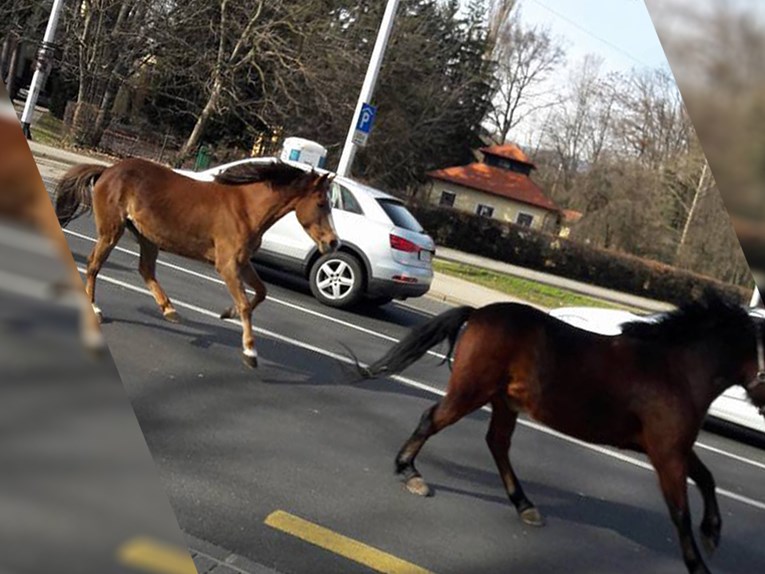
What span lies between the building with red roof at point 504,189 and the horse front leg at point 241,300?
282 mm

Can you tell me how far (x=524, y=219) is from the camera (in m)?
0.91

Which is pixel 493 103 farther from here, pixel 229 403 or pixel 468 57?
pixel 229 403

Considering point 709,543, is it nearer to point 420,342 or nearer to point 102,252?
point 420,342

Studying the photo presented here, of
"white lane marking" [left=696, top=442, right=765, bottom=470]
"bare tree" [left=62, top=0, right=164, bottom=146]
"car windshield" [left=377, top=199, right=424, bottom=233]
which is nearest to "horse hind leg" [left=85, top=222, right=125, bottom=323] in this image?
"bare tree" [left=62, top=0, right=164, bottom=146]

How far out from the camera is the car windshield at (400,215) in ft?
3.25

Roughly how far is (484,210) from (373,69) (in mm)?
190

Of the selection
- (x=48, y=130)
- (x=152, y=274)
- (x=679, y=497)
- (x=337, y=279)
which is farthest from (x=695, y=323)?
(x=48, y=130)

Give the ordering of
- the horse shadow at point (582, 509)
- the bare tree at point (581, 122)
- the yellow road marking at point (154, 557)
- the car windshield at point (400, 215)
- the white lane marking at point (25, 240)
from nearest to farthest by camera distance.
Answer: the white lane marking at point (25, 240), the yellow road marking at point (154, 557), the bare tree at point (581, 122), the car windshield at point (400, 215), the horse shadow at point (582, 509)

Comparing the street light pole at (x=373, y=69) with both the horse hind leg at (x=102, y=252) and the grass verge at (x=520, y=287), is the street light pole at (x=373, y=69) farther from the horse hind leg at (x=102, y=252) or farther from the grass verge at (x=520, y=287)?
the horse hind leg at (x=102, y=252)

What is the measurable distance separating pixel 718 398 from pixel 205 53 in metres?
0.67

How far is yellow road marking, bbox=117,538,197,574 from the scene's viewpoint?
772mm

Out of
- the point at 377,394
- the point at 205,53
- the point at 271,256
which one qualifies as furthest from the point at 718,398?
the point at 205,53

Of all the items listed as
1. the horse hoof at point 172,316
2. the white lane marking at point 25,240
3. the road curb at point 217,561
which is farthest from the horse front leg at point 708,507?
the white lane marking at point 25,240

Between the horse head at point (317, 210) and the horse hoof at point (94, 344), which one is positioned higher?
the horse head at point (317, 210)
